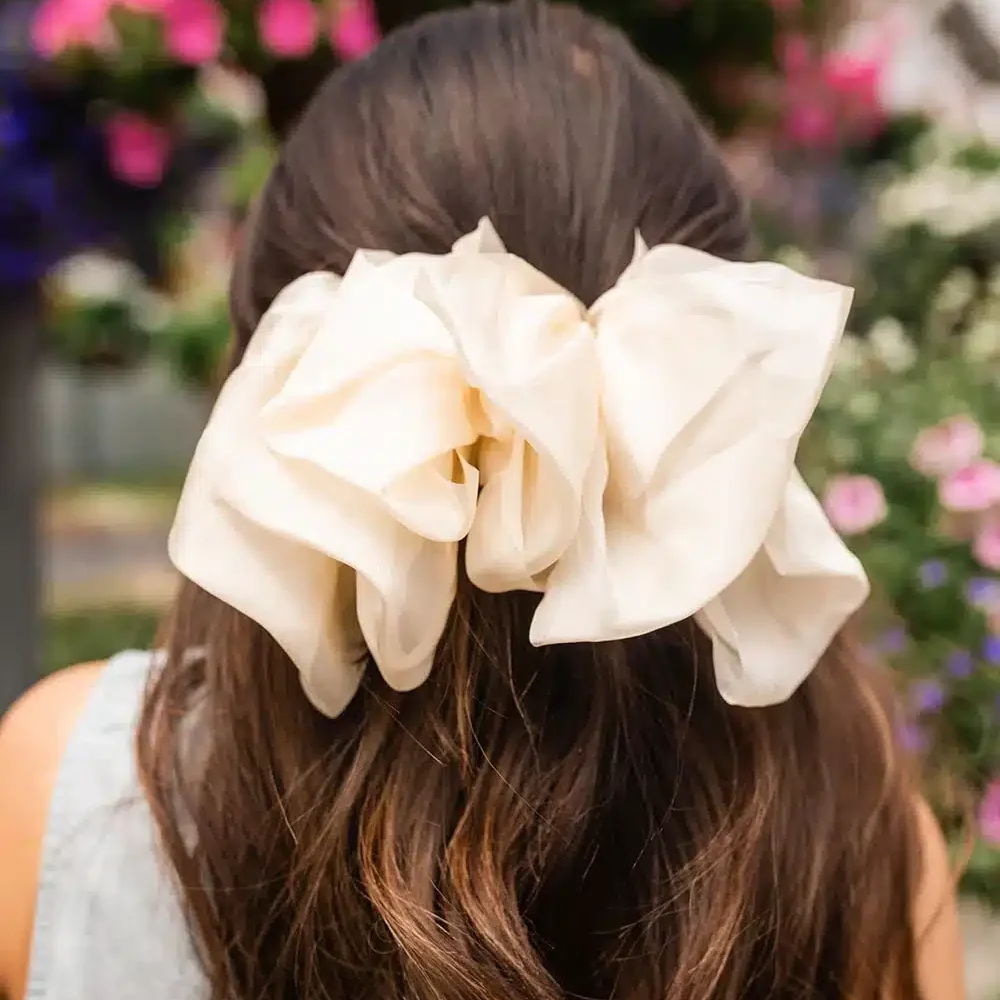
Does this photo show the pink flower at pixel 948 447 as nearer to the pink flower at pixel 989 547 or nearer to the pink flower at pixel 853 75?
the pink flower at pixel 989 547

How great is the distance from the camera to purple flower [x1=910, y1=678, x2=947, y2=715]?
3.07 feet

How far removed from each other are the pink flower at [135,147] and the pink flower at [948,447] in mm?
859

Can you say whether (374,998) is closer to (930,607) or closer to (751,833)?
(751,833)

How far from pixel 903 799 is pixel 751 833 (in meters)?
0.14

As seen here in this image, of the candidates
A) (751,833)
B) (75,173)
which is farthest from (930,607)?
(75,173)

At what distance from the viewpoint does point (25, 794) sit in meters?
0.55

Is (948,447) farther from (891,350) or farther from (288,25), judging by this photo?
(288,25)

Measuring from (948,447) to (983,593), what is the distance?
140 mm

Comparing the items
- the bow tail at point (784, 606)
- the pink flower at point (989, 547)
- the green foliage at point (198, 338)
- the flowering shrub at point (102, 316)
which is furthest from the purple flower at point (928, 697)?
the flowering shrub at point (102, 316)

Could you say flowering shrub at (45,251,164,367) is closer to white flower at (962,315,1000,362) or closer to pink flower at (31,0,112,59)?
pink flower at (31,0,112,59)

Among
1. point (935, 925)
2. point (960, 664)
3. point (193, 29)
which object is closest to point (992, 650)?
point (960, 664)

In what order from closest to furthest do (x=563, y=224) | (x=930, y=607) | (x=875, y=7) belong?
(x=563, y=224) → (x=930, y=607) → (x=875, y=7)

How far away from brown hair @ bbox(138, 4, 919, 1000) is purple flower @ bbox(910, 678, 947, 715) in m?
0.42

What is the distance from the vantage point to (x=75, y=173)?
108cm
